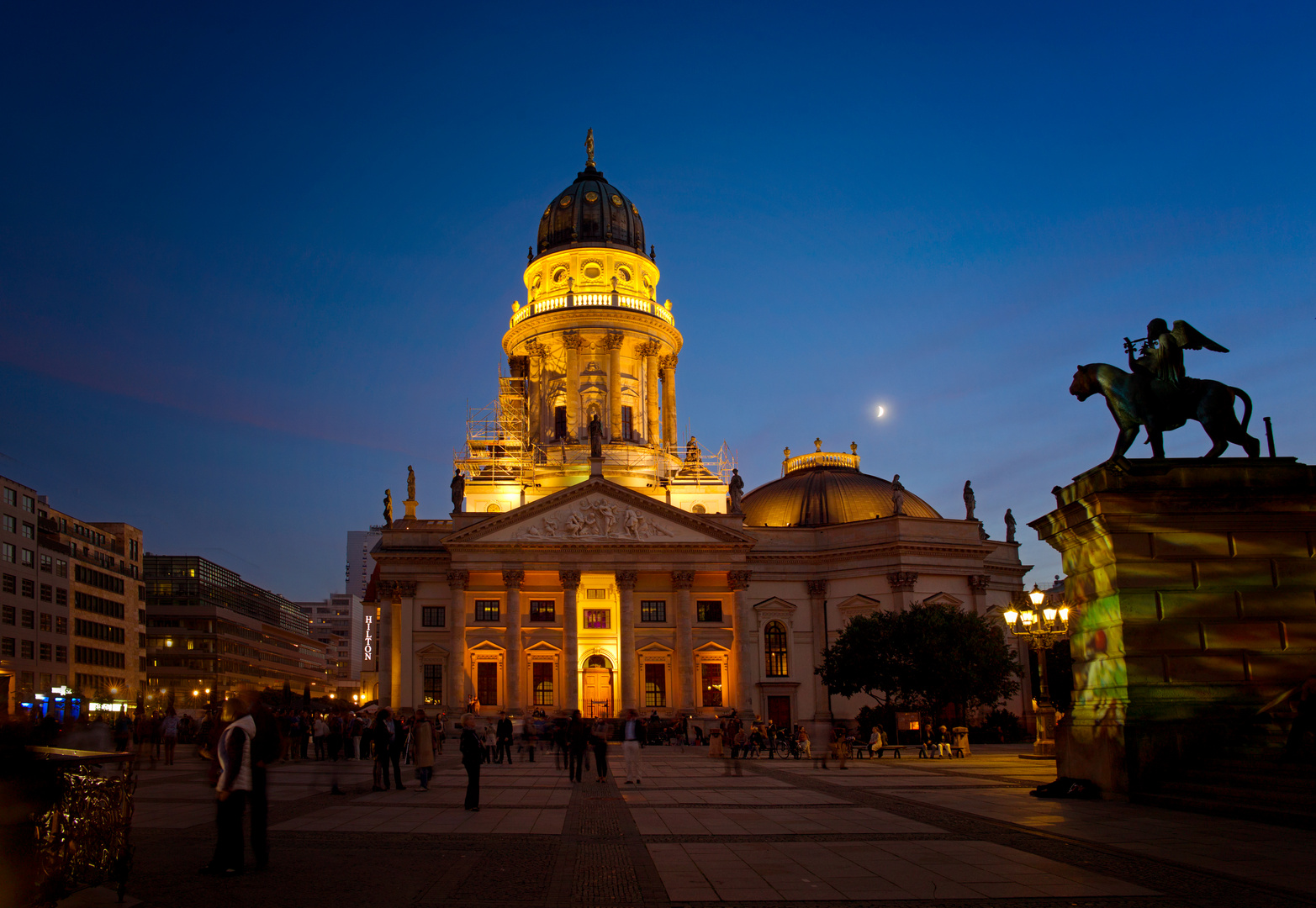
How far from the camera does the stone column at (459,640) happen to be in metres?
60.8

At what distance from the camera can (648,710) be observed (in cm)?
6262

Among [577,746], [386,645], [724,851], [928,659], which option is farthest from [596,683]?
[724,851]

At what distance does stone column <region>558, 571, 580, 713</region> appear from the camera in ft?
199

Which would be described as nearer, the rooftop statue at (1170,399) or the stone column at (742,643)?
the rooftop statue at (1170,399)

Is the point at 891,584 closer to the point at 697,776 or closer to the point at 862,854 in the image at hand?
the point at 697,776

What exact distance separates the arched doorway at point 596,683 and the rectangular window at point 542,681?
2593mm

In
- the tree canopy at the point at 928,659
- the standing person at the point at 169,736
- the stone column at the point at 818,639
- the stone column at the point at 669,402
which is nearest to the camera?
the standing person at the point at 169,736

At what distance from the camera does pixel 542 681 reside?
6281 centimetres

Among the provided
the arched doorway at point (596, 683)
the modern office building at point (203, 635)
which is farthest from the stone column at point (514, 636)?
the modern office building at point (203, 635)

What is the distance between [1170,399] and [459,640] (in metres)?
49.4

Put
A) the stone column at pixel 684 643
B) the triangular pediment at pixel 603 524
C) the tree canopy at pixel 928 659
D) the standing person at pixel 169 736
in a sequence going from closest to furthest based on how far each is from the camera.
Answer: the standing person at pixel 169 736
the tree canopy at pixel 928 659
the stone column at pixel 684 643
the triangular pediment at pixel 603 524

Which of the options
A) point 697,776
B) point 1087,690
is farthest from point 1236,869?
point 697,776

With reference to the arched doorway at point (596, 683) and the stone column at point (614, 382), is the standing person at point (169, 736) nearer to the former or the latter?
the arched doorway at point (596, 683)

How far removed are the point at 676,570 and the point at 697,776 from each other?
109ft
